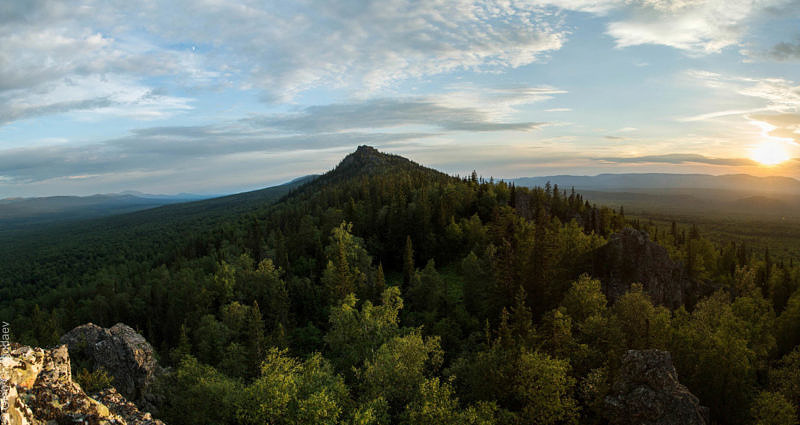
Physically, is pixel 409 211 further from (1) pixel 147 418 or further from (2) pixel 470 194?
(1) pixel 147 418

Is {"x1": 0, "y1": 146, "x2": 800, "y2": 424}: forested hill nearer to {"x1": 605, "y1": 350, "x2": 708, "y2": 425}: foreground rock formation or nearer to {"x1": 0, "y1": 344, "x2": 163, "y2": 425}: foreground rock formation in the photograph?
{"x1": 605, "y1": 350, "x2": 708, "y2": 425}: foreground rock formation

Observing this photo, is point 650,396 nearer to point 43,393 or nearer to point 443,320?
point 443,320

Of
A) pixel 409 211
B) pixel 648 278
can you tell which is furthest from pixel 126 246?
pixel 648 278

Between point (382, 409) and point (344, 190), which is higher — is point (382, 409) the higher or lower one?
the lower one

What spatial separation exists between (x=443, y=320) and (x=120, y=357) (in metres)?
42.1

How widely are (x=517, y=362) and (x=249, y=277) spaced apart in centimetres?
6294

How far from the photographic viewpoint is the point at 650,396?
28.6 meters

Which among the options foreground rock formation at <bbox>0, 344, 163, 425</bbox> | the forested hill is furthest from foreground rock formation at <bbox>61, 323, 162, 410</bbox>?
foreground rock formation at <bbox>0, 344, 163, 425</bbox>

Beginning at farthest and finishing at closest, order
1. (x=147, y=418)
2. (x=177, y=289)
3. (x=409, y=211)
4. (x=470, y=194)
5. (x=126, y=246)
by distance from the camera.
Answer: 1. (x=126, y=246)
2. (x=470, y=194)
3. (x=409, y=211)
4. (x=177, y=289)
5. (x=147, y=418)

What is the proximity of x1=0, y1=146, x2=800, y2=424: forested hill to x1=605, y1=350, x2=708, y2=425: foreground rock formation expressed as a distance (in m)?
1.14

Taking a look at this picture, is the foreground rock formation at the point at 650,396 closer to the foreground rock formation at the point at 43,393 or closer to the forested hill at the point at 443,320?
the forested hill at the point at 443,320

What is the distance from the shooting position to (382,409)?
103 feet

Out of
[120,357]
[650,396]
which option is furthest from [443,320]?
[120,357]

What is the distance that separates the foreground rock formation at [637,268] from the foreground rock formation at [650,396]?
28983 millimetres
